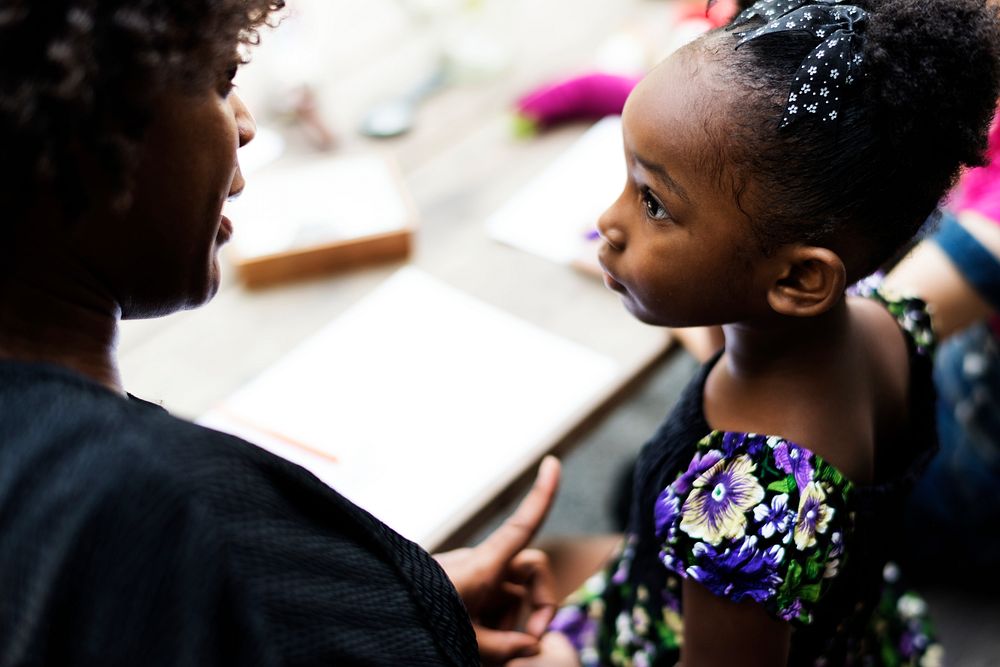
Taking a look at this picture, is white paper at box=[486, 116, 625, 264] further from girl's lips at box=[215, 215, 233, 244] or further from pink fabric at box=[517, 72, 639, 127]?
girl's lips at box=[215, 215, 233, 244]

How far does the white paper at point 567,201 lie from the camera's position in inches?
47.3

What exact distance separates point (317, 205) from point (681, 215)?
2.16 ft

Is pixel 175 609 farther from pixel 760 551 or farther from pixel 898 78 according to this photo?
pixel 898 78

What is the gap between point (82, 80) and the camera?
1.58 ft

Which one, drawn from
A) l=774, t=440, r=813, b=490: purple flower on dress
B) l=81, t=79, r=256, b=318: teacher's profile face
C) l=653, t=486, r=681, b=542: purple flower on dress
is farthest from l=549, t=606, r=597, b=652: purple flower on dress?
l=81, t=79, r=256, b=318: teacher's profile face

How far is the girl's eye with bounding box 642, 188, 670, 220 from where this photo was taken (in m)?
0.77

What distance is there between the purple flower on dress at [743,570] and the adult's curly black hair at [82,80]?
1.80ft

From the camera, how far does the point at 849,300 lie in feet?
3.10

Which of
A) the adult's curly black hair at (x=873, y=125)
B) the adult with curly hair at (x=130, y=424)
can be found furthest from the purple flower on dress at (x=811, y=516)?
the adult with curly hair at (x=130, y=424)

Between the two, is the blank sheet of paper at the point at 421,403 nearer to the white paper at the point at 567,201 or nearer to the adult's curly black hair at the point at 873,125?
the white paper at the point at 567,201

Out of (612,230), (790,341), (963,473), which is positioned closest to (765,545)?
(790,341)

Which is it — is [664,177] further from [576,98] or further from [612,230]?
[576,98]

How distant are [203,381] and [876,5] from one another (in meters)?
0.81

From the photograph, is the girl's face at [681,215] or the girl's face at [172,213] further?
the girl's face at [681,215]
